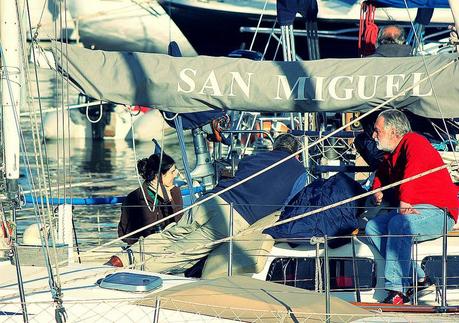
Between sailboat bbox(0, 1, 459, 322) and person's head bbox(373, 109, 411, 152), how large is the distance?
0.52 ft

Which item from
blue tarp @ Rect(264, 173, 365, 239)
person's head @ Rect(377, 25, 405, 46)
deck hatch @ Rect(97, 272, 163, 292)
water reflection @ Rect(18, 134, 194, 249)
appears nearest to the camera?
deck hatch @ Rect(97, 272, 163, 292)

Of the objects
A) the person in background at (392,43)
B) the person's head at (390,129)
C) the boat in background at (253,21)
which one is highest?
the boat in background at (253,21)

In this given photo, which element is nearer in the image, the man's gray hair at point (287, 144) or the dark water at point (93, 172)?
the man's gray hair at point (287, 144)

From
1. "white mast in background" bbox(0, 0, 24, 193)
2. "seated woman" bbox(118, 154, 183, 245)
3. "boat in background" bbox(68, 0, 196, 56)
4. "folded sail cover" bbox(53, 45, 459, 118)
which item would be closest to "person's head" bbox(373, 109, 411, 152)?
"folded sail cover" bbox(53, 45, 459, 118)

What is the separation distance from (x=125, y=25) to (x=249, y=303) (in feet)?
80.8

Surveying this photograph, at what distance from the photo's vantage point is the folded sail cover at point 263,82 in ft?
32.6

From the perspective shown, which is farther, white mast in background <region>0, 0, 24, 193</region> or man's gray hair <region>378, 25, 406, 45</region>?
man's gray hair <region>378, 25, 406, 45</region>

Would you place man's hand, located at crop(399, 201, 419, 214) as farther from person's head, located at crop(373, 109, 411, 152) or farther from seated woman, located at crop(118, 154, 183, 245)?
seated woman, located at crop(118, 154, 183, 245)

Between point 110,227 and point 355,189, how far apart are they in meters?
7.65

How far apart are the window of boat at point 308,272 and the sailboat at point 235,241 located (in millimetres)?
14

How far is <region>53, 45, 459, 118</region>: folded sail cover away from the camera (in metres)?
9.94

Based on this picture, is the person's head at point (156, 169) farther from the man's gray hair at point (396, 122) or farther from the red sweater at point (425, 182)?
the red sweater at point (425, 182)

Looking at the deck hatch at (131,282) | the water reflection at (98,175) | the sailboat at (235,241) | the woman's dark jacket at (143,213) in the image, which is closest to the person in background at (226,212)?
the sailboat at (235,241)

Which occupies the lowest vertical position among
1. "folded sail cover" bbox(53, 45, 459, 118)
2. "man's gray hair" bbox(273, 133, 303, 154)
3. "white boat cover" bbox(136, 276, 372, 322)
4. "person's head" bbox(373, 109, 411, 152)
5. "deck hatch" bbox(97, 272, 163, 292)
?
"white boat cover" bbox(136, 276, 372, 322)
